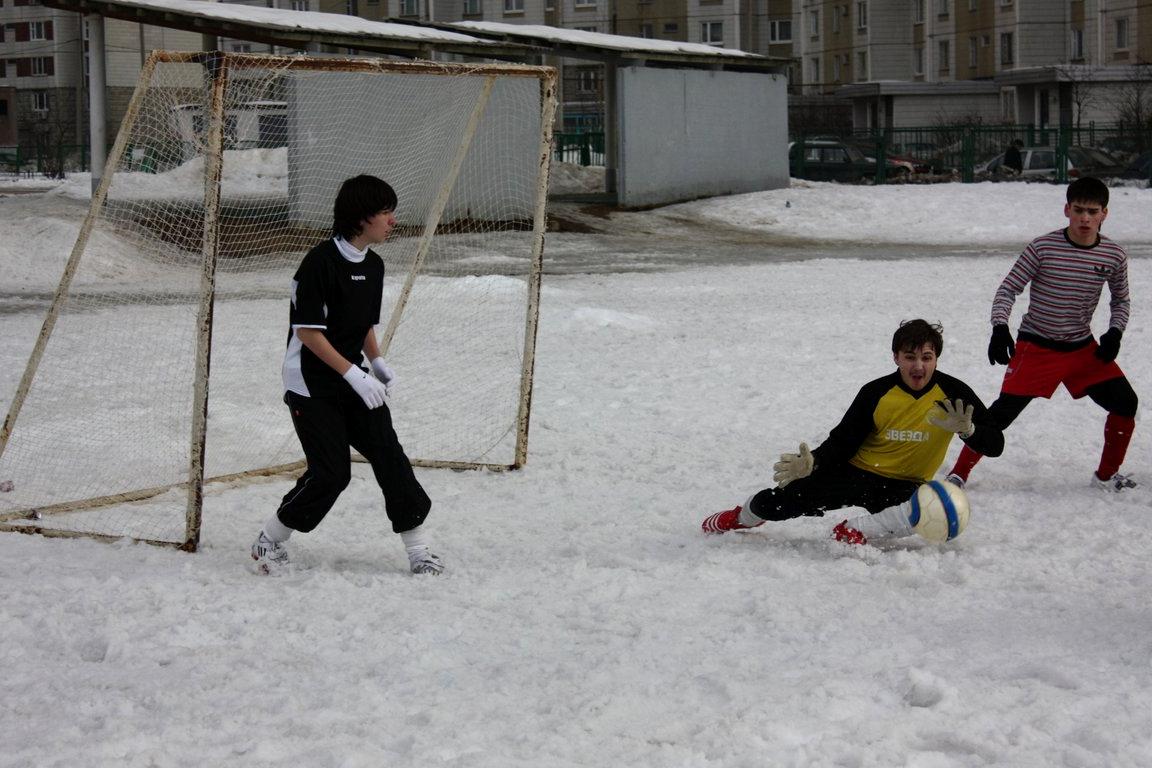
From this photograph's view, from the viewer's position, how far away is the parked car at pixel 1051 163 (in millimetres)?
30891

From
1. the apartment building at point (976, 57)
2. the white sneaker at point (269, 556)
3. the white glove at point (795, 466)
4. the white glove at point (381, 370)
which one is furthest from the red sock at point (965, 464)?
the apartment building at point (976, 57)

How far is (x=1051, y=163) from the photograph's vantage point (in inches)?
1249

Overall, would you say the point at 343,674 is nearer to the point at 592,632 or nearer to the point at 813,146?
the point at 592,632

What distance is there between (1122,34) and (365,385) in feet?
177

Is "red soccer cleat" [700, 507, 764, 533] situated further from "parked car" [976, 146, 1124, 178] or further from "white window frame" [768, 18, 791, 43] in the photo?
"white window frame" [768, 18, 791, 43]

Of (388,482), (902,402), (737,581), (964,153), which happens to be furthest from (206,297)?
(964,153)

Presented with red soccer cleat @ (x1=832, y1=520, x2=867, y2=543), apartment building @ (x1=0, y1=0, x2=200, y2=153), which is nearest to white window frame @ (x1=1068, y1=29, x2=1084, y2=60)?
apartment building @ (x1=0, y1=0, x2=200, y2=153)

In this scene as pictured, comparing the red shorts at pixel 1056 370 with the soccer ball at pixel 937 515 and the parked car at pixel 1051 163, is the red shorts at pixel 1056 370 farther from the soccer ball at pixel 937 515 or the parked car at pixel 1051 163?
the parked car at pixel 1051 163

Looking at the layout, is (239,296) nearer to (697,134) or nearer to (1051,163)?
(697,134)

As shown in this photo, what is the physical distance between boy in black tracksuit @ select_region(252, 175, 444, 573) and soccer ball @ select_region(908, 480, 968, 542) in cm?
172

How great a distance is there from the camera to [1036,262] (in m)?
6.17

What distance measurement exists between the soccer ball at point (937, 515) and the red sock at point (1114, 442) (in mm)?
1446

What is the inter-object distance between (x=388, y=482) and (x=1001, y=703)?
Answer: 7.56ft

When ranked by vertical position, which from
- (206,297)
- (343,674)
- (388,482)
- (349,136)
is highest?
(349,136)
